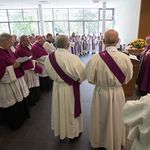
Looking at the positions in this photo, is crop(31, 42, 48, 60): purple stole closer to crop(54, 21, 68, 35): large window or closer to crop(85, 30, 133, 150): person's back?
crop(85, 30, 133, 150): person's back

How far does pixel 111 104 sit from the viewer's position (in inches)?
82.4

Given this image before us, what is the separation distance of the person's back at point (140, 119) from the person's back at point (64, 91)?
1.14m

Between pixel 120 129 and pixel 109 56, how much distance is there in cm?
92

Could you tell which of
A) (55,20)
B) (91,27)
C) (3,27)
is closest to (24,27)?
(3,27)

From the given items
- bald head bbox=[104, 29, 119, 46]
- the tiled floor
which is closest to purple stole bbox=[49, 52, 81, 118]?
the tiled floor

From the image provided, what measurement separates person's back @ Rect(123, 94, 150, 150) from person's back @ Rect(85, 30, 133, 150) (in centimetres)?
85

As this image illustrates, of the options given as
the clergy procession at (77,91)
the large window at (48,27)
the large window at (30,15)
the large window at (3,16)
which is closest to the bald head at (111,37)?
the clergy procession at (77,91)

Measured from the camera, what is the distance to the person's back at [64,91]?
219 centimetres

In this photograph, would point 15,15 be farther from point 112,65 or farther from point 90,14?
point 112,65

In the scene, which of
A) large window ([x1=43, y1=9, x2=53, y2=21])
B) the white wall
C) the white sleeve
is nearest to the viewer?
the white sleeve

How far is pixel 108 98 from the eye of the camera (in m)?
2.09

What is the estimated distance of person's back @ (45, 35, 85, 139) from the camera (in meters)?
2.19

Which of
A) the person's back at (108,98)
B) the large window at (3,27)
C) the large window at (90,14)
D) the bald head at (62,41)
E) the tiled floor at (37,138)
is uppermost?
the large window at (90,14)

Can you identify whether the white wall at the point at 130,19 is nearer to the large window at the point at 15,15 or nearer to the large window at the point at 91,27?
the large window at the point at 91,27
